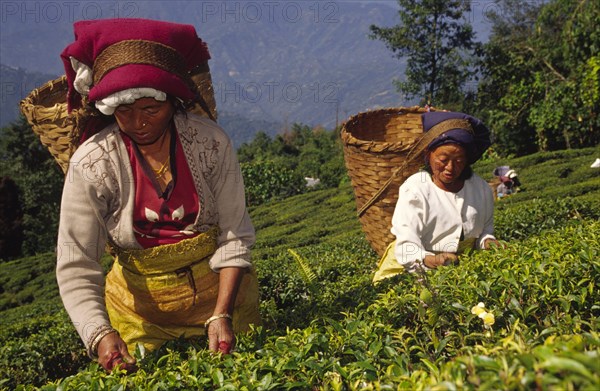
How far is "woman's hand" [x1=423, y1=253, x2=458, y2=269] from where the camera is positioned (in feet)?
11.5

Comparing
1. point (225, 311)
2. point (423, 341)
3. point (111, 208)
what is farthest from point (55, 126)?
point (423, 341)

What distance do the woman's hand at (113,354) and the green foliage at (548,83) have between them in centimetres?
1793

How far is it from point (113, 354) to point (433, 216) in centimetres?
227

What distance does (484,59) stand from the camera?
25703 mm

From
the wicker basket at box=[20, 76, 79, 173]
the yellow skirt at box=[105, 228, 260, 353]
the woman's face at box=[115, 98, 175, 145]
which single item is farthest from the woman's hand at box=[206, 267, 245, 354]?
the wicker basket at box=[20, 76, 79, 173]

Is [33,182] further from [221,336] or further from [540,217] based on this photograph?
[221,336]

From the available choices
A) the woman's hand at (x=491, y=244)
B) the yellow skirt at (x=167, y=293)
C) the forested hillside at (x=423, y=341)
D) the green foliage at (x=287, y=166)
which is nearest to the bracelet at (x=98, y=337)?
the forested hillside at (x=423, y=341)

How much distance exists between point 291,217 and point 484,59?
14371 mm

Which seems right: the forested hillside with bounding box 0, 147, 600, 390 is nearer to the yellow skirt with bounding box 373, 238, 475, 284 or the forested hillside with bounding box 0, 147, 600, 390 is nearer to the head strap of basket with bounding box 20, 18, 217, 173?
the yellow skirt with bounding box 373, 238, 475, 284

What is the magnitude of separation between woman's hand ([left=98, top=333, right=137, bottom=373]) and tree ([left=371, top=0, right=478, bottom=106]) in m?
31.0

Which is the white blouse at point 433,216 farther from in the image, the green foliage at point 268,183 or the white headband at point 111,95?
the green foliage at point 268,183

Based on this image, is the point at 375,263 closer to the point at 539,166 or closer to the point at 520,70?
the point at 539,166

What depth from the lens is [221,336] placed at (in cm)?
238

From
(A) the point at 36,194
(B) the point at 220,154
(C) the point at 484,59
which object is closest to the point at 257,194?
(C) the point at 484,59
